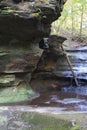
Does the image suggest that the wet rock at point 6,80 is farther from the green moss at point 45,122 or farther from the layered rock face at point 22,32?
the green moss at point 45,122

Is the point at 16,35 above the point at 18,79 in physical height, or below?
above

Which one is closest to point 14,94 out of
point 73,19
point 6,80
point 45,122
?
point 6,80

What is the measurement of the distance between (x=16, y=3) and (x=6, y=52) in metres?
1.85

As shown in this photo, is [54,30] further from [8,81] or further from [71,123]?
[71,123]

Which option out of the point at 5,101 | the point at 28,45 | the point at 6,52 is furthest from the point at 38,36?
the point at 5,101

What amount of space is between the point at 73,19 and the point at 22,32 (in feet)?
58.3

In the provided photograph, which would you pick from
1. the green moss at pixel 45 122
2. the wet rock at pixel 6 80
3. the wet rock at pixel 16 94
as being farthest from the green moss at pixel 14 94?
the green moss at pixel 45 122

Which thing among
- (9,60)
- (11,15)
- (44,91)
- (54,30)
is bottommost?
(54,30)

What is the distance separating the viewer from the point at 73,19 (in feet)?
86.2

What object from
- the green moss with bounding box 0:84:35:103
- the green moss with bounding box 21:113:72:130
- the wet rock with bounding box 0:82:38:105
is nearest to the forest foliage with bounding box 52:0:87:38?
the wet rock with bounding box 0:82:38:105

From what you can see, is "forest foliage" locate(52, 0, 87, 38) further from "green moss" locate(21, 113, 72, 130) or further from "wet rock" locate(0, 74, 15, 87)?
"green moss" locate(21, 113, 72, 130)

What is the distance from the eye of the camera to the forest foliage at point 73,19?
23656 millimetres

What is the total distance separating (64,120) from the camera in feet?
17.9

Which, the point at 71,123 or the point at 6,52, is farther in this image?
the point at 6,52
